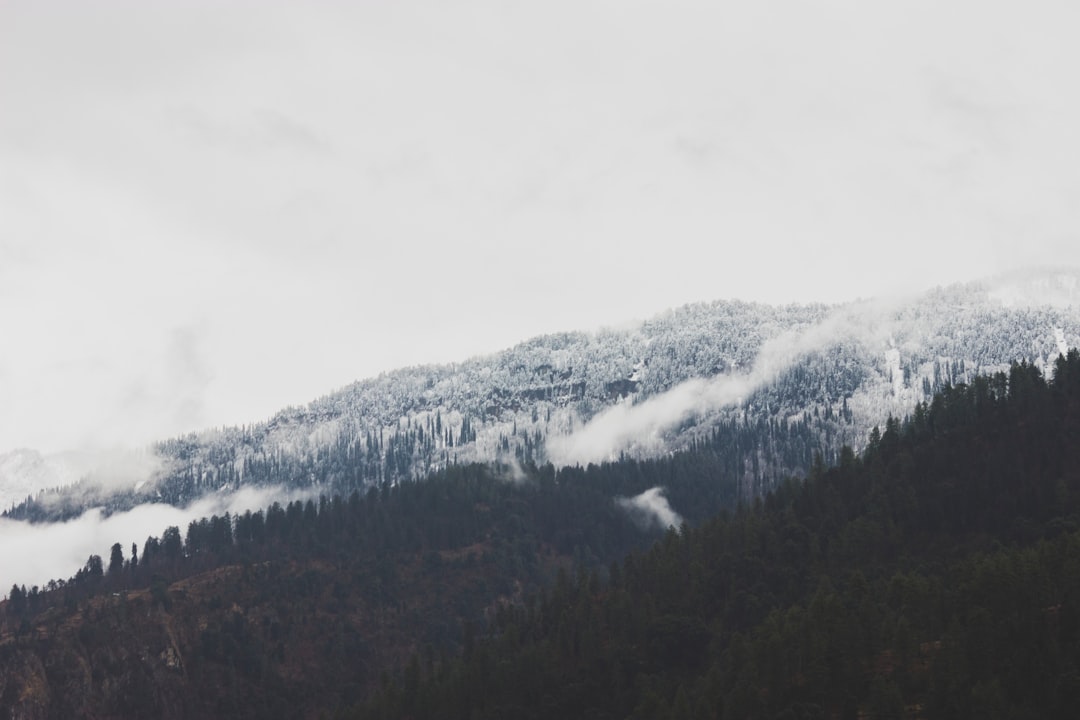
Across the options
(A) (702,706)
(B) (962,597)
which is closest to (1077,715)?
(B) (962,597)

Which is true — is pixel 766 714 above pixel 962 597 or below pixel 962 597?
below

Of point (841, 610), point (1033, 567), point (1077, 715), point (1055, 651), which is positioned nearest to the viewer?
point (1077, 715)

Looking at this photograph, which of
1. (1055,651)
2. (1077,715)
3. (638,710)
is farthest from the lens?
(638,710)

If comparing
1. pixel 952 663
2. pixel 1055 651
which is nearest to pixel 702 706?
pixel 952 663

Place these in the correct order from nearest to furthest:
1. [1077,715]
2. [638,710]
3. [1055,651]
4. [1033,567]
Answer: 1. [1077,715]
2. [1055,651]
3. [1033,567]
4. [638,710]

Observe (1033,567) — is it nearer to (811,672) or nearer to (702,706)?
(811,672)

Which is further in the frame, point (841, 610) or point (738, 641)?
point (738, 641)

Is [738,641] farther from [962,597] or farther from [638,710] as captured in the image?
[962,597]

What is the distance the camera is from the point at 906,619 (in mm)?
172375

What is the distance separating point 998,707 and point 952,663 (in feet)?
37.7

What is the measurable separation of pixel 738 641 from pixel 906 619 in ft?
108

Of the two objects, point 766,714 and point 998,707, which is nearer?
point 998,707

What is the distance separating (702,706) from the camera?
574 ft

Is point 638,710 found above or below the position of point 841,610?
below
